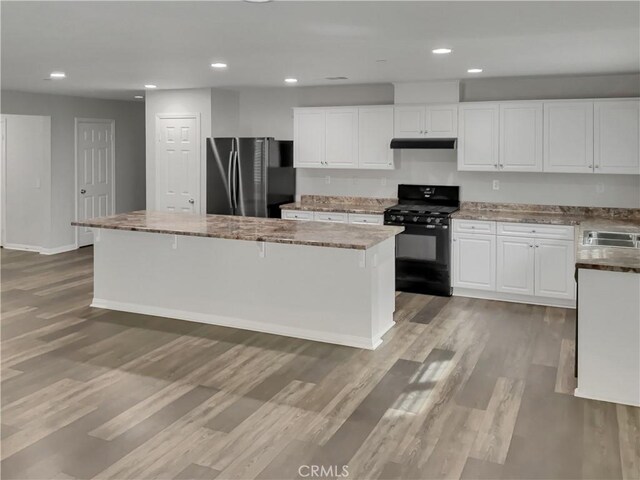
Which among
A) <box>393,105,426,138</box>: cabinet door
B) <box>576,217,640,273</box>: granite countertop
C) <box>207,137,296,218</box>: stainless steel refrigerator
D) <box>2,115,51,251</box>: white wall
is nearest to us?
<box>576,217,640,273</box>: granite countertop

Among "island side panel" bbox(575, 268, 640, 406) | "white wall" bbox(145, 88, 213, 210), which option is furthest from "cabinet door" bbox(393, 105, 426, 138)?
"island side panel" bbox(575, 268, 640, 406)

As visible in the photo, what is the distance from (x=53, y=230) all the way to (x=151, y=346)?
482cm

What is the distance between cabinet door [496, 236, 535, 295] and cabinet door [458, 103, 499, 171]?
34.2 inches

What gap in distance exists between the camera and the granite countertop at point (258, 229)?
4.67 metres

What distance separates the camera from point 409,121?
22.0ft

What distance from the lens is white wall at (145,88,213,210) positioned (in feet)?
24.8

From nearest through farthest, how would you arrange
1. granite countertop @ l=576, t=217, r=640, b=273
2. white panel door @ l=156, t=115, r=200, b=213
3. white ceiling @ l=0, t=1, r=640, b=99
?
1. white ceiling @ l=0, t=1, r=640, b=99
2. granite countertop @ l=576, t=217, r=640, b=273
3. white panel door @ l=156, t=115, r=200, b=213

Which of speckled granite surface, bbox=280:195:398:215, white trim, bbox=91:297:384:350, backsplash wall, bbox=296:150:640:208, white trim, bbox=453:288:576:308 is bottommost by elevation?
white trim, bbox=91:297:384:350

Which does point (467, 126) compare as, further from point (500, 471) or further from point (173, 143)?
point (500, 471)

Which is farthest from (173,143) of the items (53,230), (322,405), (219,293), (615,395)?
(615,395)

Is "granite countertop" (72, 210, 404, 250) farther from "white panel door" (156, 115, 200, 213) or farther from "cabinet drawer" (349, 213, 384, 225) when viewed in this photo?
"white panel door" (156, 115, 200, 213)

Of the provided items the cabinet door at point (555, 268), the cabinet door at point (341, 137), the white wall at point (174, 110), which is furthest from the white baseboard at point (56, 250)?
the cabinet door at point (555, 268)

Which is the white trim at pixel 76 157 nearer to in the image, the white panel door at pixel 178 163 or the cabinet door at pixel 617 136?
the white panel door at pixel 178 163

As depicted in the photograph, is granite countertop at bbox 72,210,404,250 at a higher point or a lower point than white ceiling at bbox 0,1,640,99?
lower
